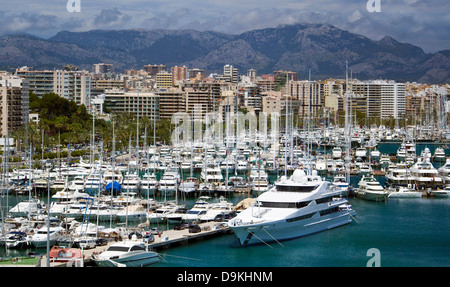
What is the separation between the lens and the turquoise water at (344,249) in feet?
35.6

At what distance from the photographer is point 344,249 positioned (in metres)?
12.0

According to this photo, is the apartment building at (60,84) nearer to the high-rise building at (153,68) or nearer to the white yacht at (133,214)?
the high-rise building at (153,68)

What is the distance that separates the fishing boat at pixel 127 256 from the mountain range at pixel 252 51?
19.3m

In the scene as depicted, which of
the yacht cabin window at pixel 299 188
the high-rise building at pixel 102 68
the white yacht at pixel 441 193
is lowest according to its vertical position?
the white yacht at pixel 441 193

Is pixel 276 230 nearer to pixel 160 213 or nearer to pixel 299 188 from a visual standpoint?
pixel 299 188

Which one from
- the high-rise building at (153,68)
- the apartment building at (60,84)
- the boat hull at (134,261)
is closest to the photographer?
the boat hull at (134,261)

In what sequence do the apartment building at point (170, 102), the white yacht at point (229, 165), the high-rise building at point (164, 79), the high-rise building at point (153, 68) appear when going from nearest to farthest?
the white yacht at point (229, 165) → the apartment building at point (170, 102) → the high-rise building at point (164, 79) → the high-rise building at point (153, 68)

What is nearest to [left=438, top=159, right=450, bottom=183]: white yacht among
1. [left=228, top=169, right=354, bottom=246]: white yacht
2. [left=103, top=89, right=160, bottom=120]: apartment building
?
[left=228, top=169, right=354, bottom=246]: white yacht

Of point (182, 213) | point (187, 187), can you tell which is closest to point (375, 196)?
point (187, 187)

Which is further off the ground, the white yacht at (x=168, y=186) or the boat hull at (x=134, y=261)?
the white yacht at (x=168, y=186)

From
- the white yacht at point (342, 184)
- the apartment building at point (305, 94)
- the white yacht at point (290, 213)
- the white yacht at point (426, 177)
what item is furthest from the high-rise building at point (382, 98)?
the white yacht at point (290, 213)

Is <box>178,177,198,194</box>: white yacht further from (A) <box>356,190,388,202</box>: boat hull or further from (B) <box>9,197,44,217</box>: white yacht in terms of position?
(B) <box>9,197,44,217</box>: white yacht

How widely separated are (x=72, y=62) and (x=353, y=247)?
53243 mm

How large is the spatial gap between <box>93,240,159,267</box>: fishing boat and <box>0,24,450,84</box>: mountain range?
19.3 m
